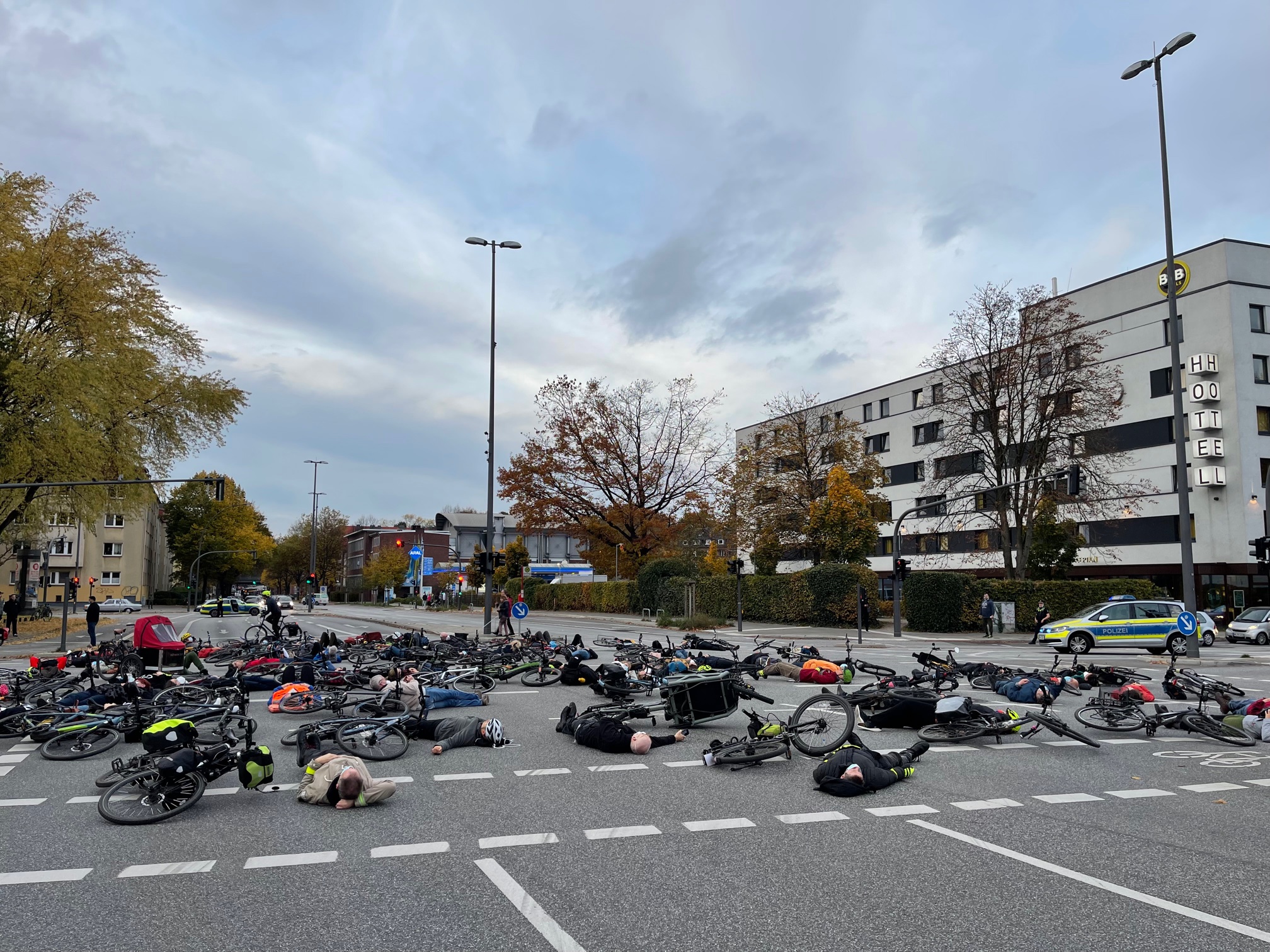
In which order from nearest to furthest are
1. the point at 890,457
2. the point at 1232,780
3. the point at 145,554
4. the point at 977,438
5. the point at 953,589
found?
the point at 1232,780, the point at 953,589, the point at 977,438, the point at 890,457, the point at 145,554

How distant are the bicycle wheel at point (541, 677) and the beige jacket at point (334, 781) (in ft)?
26.5

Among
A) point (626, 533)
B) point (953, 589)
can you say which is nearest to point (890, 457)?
point (626, 533)

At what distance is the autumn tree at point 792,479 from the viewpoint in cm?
4756

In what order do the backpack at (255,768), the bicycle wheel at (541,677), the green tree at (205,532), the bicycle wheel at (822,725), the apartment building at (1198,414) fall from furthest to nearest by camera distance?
the green tree at (205,532) < the apartment building at (1198,414) < the bicycle wheel at (541,677) < the bicycle wheel at (822,725) < the backpack at (255,768)

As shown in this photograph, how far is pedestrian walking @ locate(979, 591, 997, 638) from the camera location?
34969 millimetres

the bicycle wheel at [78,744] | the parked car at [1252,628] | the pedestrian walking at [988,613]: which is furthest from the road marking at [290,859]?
the parked car at [1252,628]

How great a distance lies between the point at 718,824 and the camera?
21.5 ft

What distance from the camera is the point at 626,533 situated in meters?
55.1

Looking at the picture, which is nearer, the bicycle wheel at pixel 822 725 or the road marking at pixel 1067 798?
the road marking at pixel 1067 798

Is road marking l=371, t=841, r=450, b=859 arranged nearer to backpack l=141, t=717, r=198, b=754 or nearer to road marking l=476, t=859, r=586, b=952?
road marking l=476, t=859, r=586, b=952

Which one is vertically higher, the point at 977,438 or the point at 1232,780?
the point at 977,438

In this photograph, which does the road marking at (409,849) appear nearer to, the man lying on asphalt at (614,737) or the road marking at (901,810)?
the road marking at (901,810)

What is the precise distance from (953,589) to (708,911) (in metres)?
35.6

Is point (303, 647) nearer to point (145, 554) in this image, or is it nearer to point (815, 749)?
point (815, 749)
